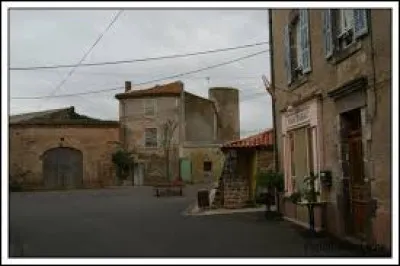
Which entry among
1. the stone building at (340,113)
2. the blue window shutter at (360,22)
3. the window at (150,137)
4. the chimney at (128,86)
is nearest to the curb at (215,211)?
the stone building at (340,113)

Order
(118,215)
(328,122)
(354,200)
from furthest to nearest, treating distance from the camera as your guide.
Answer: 1. (118,215)
2. (328,122)
3. (354,200)

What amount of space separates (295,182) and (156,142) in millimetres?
31282

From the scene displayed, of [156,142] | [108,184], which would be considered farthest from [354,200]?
[156,142]

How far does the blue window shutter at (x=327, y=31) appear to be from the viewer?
11453 millimetres

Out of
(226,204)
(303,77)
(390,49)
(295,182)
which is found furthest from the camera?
(226,204)

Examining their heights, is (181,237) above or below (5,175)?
below

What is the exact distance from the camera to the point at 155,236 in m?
12.3

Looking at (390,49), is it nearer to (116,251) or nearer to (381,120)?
(381,120)

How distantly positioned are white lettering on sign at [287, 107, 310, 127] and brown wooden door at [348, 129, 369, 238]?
2.18 m

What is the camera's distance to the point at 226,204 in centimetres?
1989

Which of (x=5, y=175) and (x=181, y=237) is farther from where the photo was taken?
(x=181, y=237)

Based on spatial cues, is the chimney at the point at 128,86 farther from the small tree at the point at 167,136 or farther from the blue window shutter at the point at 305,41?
the blue window shutter at the point at 305,41

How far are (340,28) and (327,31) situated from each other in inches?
17.8

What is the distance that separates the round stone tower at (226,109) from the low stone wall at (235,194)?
3697 cm
